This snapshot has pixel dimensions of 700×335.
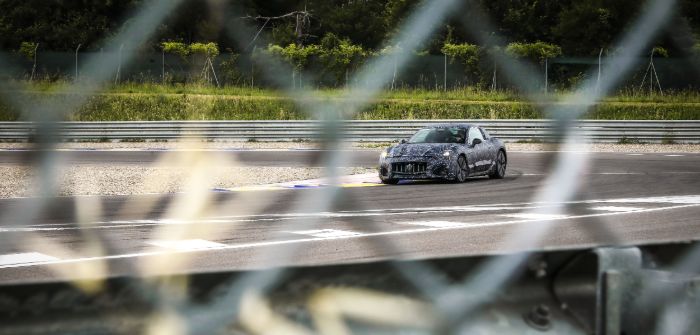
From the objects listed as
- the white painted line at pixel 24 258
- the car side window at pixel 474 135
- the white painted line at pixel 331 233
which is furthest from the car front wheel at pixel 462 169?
the white painted line at pixel 24 258

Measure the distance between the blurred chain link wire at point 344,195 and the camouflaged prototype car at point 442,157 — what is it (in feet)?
47.0

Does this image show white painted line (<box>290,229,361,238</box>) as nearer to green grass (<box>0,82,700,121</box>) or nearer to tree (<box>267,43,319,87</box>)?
green grass (<box>0,82,700,121</box>)

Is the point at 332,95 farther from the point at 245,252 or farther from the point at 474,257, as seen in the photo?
the point at 245,252

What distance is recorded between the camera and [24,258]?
25.6 feet

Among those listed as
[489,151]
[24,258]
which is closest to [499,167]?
[489,151]

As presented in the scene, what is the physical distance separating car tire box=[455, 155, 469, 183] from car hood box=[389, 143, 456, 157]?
26 centimetres

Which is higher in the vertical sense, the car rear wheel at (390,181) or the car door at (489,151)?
the car door at (489,151)

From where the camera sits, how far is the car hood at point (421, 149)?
17641 millimetres

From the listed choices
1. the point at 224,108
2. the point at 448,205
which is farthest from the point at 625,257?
the point at 448,205

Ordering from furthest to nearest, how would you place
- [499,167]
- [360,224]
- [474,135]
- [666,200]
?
1. [499,167]
2. [474,135]
3. [666,200]
4. [360,224]

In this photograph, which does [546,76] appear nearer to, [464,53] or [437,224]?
[464,53]

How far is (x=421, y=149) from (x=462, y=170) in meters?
0.72

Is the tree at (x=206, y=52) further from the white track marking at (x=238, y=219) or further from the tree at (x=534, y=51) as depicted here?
the white track marking at (x=238, y=219)

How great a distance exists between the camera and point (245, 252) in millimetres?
8188
